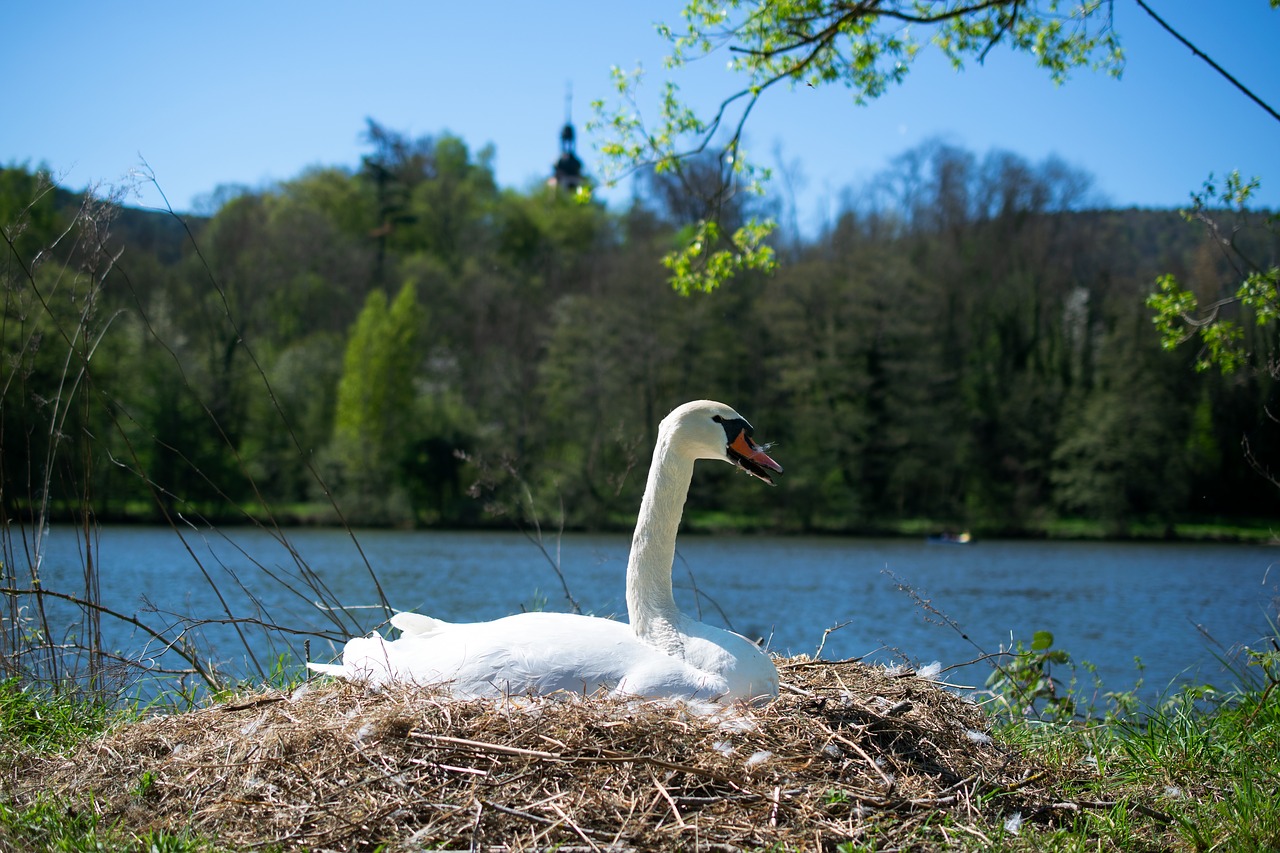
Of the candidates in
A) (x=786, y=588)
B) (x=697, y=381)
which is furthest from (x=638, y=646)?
(x=697, y=381)

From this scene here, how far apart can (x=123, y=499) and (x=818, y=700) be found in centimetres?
4029

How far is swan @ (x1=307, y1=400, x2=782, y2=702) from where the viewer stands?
4.65m

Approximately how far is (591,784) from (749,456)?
186 cm

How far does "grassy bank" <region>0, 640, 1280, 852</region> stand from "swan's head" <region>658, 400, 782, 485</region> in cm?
115

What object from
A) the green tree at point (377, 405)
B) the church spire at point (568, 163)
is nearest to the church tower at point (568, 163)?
the church spire at point (568, 163)

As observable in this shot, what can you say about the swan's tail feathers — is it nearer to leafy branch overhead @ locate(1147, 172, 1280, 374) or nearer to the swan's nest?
the swan's nest

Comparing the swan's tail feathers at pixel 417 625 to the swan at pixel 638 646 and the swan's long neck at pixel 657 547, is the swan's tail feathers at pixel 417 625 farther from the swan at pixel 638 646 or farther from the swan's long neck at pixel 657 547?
the swan's long neck at pixel 657 547

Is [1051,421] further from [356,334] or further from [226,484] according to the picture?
[226,484]

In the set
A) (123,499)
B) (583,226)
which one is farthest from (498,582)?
(583,226)

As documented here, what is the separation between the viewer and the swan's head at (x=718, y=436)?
511cm

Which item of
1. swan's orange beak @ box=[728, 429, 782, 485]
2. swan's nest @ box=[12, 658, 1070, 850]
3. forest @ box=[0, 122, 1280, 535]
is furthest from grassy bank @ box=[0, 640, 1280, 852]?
forest @ box=[0, 122, 1280, 535]

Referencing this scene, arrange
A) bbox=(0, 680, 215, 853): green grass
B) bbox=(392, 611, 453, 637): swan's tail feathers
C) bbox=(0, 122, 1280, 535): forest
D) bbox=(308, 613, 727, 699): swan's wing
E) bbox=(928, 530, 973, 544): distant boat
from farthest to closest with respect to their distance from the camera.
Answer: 1. bbox=(928, 530, 973, 544): distant boat
2. bbox=(0, 122, 1280, 535): forest
3. bbox=(392, 611, 453, 637): swan's tail feathers
4. bbox=(308, 613, 727, 699): swan's wing
5. bbox=(0, 680, 215, 853): green grass

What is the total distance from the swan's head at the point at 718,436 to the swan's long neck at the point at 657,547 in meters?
0.10

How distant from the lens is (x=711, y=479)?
43.2 meters
